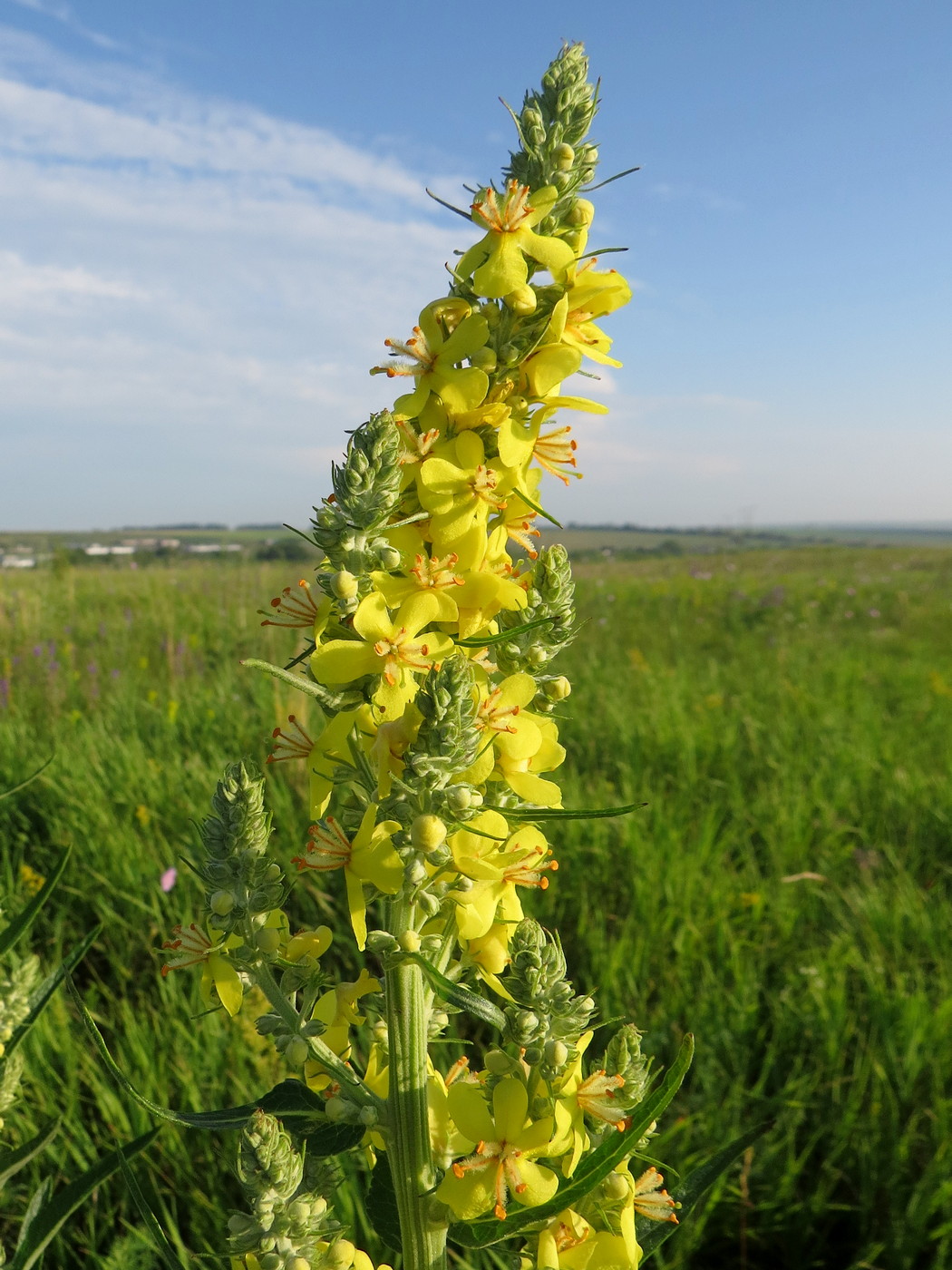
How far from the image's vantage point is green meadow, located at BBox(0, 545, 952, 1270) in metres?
2.39

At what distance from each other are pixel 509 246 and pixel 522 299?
0.08 m

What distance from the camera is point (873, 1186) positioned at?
2400 millimetres

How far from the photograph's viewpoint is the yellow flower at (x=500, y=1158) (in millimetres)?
1029

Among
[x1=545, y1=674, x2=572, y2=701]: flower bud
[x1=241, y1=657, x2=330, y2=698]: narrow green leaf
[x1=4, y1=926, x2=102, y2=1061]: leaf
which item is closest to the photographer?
[x1=241, y1=657, x2=330, y2=698]: narrow green leaf

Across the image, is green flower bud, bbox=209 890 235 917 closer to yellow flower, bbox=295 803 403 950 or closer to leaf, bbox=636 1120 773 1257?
yellow flower, bbox=295 803 403 950

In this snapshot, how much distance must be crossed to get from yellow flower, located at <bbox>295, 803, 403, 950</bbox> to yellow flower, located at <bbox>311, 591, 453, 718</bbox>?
0.15 meters

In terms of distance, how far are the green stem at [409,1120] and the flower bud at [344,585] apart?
421mm

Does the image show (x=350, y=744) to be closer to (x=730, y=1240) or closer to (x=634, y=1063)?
(x=634, y=1063)

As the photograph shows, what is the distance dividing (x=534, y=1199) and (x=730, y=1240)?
6.04 ft

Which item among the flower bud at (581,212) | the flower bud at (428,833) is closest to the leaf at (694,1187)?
the flower bud at (428,833)

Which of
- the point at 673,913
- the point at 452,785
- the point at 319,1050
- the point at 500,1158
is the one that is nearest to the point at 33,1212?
the point at 319,1050

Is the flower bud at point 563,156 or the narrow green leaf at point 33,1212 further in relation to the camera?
the narrow green leaf at point 33,1212

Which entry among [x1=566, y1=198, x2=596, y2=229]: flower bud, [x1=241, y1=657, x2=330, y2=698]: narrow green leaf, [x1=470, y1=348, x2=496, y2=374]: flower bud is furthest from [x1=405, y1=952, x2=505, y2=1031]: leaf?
[x1=566, y1=198, x2=596, y2=229]: flower bud

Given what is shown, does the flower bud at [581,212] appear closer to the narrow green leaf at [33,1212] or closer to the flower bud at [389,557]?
the flower bud at [389,557]
